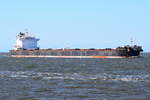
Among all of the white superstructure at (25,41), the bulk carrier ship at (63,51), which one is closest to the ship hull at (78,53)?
the bulk carrier ship at (63,51)

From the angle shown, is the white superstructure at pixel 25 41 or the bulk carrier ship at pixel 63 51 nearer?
the bulk carrier ship at pixel 63 51

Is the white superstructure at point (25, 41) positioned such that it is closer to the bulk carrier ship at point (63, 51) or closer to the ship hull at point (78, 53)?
the bulk carrier ship at point (63, 51)

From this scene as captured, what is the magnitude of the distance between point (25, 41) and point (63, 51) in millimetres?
22818

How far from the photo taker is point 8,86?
120 feet

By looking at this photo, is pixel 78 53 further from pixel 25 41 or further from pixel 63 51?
pixel 25 41

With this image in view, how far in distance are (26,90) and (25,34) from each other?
128 m

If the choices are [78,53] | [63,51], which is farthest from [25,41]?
[78,53]

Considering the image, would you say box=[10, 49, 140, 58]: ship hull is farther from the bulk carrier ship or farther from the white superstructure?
the white superstructure

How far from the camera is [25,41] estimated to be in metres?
158

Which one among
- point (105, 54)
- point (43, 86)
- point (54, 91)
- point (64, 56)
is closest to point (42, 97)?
point (54, 91)

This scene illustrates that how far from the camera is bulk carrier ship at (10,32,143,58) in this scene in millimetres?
120938

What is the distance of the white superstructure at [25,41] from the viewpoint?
516 feet

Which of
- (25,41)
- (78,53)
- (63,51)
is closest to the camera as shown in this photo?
(78,53)

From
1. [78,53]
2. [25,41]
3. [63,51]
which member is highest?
[25,41]
